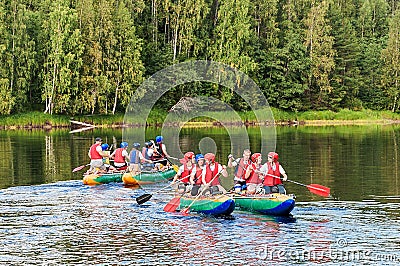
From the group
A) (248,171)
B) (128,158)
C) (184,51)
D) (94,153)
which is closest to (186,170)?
(248,171)

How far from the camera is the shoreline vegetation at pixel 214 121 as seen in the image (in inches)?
2803

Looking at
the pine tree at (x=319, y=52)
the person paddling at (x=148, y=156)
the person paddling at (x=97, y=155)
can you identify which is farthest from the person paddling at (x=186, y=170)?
the pine tree at (x=319, y=52)

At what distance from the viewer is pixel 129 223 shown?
841 inches

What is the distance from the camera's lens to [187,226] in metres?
21.0

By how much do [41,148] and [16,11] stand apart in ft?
103

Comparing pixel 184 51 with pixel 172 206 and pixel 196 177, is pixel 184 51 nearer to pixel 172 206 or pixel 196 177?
pixel 196 177

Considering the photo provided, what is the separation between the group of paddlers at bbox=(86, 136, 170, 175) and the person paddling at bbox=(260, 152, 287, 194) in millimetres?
9457

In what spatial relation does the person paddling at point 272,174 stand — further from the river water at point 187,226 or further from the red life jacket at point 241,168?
the red life jacket at point 241,168

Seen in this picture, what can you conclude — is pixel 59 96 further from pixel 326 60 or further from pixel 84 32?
pixel 326 60

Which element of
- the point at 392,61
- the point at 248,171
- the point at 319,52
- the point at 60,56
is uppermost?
the point at 319,52

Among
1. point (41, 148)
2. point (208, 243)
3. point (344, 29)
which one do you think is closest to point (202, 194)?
point (208, 243)

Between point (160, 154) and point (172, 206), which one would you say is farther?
point (160, 154)

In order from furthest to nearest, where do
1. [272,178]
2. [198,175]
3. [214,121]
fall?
[214,121] → [198,175] → [272,178]

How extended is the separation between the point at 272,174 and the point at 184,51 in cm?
6077
